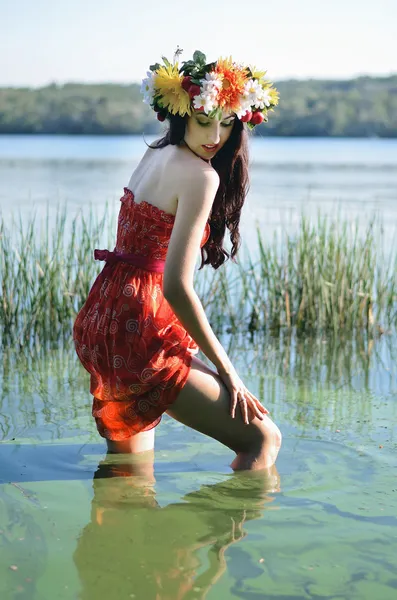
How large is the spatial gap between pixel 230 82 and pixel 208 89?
0.12 meters

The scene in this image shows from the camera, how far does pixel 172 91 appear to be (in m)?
2.62

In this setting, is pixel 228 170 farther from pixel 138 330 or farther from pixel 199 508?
pixel 199 508

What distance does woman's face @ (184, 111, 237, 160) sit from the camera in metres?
2.56

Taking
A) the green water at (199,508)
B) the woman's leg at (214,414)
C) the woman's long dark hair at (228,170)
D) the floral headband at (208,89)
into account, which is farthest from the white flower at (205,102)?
the green water at (199,508)

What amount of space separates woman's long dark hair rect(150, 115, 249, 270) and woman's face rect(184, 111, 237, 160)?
3cm

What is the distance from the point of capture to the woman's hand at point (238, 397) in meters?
2.57

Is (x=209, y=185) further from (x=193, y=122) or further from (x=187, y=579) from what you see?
(x=187, y=579)

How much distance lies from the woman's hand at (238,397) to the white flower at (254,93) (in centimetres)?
73

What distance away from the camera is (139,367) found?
256cm

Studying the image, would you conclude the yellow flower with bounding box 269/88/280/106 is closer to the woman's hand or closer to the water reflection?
the woman's hand

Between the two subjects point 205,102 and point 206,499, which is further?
point 206,499

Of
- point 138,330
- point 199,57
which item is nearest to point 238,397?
point 138,330

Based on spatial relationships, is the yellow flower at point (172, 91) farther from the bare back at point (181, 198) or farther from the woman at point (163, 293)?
the bare back at point (181, 198)

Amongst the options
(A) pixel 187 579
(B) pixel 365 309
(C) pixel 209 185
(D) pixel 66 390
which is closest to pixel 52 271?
(D) pixel 66 390
